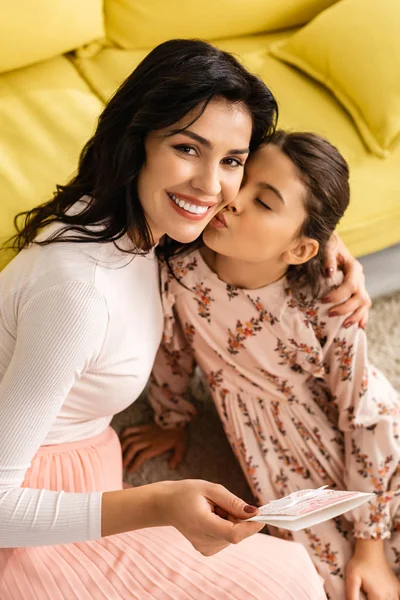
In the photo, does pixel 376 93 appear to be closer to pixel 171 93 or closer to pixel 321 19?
pixel 321 19

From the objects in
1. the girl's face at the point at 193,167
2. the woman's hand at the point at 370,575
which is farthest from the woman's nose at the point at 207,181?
the woman's hand at the point at 370,575

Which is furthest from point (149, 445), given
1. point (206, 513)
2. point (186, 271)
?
point (206, 513)

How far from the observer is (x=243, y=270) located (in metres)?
1.39

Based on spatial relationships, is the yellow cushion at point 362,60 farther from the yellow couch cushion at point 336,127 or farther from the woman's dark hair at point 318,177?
the woman's dark hair at point 318,177

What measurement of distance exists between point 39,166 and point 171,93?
2.29ft

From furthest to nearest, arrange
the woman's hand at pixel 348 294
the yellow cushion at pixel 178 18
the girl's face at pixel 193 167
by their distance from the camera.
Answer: the yellow cushion at pixel 178 18
the woman's hand at pixel 348 294
the girl's face at pixel 193 167

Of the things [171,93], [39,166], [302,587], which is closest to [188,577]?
[302,587]

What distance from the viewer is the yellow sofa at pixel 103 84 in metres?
1.70

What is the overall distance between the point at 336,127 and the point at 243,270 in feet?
2.29

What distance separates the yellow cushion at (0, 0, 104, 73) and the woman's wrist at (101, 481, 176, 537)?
121 centimetres

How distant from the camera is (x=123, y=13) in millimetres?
1978

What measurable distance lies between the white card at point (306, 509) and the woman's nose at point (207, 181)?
1.60ft

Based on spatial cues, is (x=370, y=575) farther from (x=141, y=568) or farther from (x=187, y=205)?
(x=187, y=205)

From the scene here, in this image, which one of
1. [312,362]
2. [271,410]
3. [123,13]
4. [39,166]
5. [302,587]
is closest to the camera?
[302,587]
